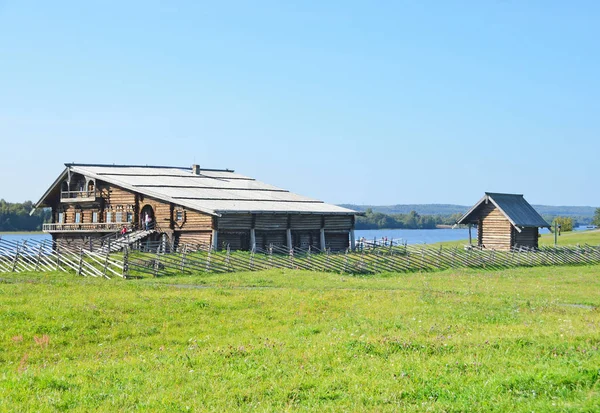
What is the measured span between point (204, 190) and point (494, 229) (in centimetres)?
2392

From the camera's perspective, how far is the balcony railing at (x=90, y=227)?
53272 millimetres

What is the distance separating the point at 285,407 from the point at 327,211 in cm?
4360

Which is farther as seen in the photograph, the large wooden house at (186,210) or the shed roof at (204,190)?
the shed roof at (204,190)

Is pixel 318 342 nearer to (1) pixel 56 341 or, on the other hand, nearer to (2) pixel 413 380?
(2) pixel 413 380

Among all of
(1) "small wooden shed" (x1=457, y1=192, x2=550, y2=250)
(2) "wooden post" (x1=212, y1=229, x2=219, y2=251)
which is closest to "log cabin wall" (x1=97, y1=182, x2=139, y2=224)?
(2) "wooden post" (x1=212, y1=229, x2=219, y2=251)

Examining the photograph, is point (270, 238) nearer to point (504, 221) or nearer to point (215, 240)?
point (215, 240)

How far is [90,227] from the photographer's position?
57.1 metres

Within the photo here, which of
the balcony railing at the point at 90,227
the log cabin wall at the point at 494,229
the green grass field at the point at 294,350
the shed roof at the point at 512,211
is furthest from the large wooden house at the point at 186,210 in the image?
the green grass field at the point at 294,350

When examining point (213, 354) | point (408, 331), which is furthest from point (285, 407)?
point (408, 331)

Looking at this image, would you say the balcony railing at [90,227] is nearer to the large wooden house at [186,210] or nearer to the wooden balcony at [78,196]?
the large wooden house at [186,210]

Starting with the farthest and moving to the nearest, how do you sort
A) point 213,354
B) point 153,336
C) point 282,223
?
1. point 282,223
2. point 153,336
3. point 213,354

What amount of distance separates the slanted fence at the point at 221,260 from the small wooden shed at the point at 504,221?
479 cm

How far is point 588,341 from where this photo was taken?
14.7 m

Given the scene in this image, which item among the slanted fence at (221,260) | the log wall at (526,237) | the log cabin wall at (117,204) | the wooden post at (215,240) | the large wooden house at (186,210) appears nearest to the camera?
the slanted fence at (221,260)
